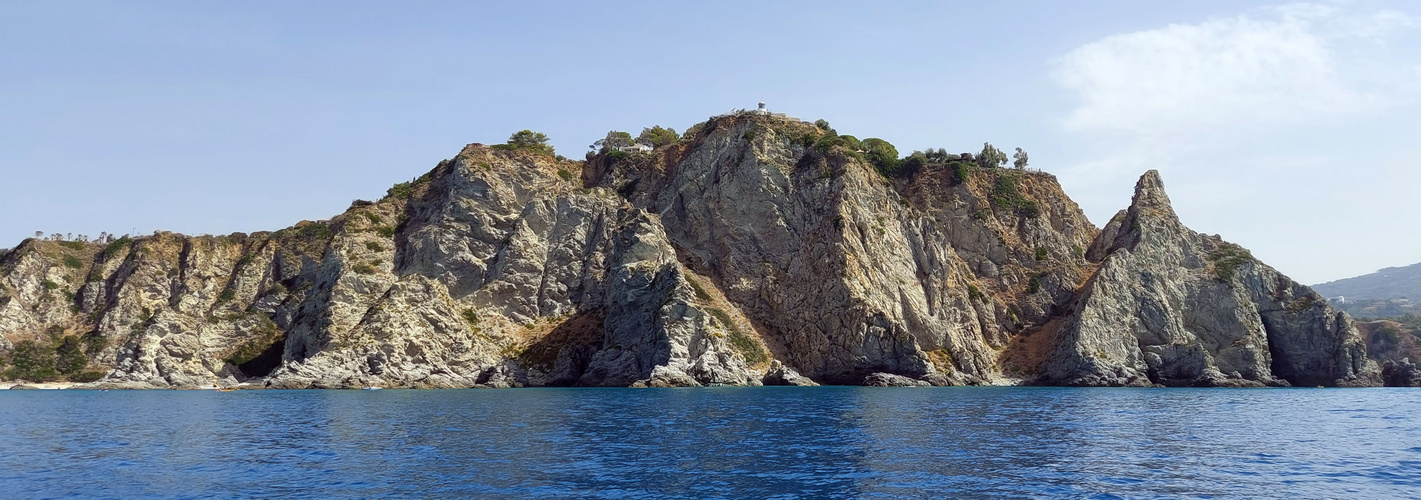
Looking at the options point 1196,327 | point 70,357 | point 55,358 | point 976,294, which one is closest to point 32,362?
point 55,358

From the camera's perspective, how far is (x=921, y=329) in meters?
117

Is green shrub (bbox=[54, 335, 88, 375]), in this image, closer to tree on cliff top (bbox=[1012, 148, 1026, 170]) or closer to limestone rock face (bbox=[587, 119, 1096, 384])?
limestone rock face (bbox=[587, 119, 1096, 384])

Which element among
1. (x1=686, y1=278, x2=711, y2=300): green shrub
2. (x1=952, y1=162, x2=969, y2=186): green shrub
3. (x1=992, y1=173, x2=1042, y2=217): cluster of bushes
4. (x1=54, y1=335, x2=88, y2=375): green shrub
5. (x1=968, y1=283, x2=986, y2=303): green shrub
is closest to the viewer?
(x1=686, y1=278, x2=711, y2=300): green shrub

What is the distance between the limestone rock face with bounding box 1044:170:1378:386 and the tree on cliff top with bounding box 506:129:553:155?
81.0 meters

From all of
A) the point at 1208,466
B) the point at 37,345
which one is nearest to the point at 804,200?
the point at 1208,466

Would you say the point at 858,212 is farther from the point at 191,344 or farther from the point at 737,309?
the point at 191,344

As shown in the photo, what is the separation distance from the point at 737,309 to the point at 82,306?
9643cm

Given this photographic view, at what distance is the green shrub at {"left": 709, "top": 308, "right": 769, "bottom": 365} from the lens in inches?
4427

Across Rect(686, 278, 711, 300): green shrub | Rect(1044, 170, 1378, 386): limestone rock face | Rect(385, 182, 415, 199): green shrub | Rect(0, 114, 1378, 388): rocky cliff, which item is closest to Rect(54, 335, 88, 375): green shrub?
Rect(0, 114, 1378, 388): rocky cliff

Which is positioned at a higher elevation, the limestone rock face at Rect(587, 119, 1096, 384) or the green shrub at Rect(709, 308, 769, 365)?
the limestone rock face at Rect(587, 119, 1096, 384)

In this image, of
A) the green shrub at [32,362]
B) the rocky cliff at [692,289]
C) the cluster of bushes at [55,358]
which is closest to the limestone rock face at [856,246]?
the rocky cliff at [692,289]

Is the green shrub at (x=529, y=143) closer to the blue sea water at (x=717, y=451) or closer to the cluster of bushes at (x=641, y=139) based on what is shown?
the cluster of bushes at (x=641, y=139)

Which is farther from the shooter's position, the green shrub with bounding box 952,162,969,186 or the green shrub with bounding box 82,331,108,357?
the green shrub with bounding box 952,162,969,186

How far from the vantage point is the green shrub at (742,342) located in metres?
112
